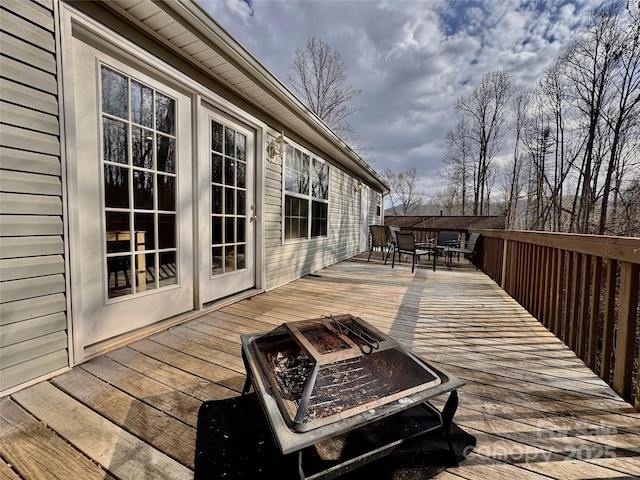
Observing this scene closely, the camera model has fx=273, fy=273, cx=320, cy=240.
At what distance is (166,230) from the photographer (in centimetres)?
249

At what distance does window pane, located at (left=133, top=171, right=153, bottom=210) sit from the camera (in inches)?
87.1

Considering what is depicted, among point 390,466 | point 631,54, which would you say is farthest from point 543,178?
point 390,466

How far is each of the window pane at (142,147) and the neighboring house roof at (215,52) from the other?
782mm

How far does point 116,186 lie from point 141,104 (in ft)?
2.41

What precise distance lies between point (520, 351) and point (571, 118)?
44.5 feet

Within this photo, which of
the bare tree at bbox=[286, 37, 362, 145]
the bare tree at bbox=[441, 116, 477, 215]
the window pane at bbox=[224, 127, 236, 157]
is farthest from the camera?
the bare tree at bbox=[441, 116, 477, 215]

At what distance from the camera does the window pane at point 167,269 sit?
8.04ft

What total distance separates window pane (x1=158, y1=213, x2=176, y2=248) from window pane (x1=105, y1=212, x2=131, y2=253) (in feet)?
0.90

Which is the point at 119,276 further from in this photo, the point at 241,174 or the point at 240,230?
the point at 241,174

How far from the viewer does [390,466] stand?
1.08 meters

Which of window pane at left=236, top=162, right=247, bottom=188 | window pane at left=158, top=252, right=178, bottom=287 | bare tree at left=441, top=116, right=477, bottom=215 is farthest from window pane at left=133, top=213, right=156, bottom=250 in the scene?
bare tree at left=441, top=116, right=477, bottom=215

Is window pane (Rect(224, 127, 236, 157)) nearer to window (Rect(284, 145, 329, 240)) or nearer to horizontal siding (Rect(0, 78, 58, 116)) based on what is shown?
window (Rect(284, 145, 329, 240))

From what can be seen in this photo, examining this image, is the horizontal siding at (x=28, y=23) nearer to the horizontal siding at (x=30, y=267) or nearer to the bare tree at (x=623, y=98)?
the horizontal siding at (x=30, y=267)

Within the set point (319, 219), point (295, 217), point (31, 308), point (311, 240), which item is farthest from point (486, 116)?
point (31, 308)
